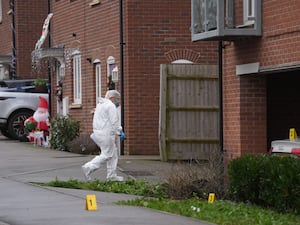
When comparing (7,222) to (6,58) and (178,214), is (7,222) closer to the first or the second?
(178,214)

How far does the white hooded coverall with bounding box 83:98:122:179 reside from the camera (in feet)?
52.3

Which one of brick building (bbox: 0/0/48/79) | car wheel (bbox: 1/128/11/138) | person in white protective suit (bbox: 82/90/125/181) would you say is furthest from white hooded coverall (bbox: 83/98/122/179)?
brick building (bbox: 0/0/48/79)

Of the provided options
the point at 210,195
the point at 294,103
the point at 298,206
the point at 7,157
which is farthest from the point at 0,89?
the point at 298,206

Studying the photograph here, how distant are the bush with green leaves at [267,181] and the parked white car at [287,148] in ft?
1.35

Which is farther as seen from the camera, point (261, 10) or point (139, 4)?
point (139, 4)

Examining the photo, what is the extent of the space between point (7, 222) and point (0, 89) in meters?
17.6

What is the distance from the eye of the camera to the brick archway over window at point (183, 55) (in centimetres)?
2222

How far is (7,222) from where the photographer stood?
11398 mm

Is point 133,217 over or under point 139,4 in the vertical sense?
under

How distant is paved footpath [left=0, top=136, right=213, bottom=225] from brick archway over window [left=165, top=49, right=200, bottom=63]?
275cm

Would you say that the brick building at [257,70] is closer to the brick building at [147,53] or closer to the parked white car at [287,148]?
the parked white car at [287,148]

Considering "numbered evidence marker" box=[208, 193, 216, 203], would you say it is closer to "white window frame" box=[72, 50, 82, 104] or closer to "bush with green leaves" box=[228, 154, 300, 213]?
"bush with green leaves" box=[228, 154, 300, 213]

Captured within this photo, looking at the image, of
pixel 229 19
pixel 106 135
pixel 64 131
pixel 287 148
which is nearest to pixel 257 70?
pixel 229 19

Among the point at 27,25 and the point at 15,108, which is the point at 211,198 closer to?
the point at 15,108
